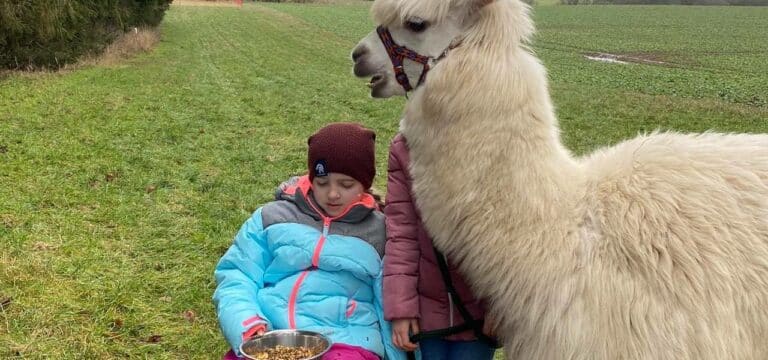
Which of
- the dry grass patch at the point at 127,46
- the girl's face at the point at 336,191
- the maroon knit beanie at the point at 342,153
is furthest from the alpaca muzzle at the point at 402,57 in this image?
the dry grass patch at the point at 127,46

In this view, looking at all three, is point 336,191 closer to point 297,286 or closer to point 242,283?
point 297,286

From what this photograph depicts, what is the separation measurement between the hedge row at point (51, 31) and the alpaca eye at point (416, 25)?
45.3 feet

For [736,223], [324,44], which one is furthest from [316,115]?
[324,44]

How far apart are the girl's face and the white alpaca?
0.58m

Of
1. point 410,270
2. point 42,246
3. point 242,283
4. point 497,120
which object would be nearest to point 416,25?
point 497,120

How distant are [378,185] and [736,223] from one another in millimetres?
5230

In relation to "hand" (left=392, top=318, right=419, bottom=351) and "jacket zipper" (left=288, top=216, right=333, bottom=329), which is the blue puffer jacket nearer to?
"jacket zipper" (left=288, top=216, right=333, bottom=329)

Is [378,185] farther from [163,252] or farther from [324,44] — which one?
[324,44]

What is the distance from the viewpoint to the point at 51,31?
15.1 metres

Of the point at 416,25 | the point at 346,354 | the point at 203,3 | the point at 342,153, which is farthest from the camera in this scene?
the point at 203,3

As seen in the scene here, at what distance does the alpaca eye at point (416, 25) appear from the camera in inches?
84.2

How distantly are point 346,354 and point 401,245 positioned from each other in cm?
44

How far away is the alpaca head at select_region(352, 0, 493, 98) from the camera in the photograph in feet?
6.88

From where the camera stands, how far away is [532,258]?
2031mm
